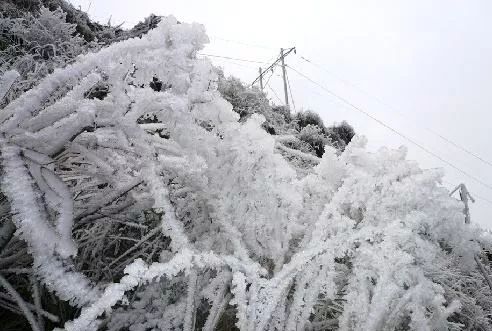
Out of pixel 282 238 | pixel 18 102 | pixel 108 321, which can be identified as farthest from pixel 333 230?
pixel 18 102

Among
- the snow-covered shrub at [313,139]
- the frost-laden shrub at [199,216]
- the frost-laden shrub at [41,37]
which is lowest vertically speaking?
the snow-covered shrub at [313,139]

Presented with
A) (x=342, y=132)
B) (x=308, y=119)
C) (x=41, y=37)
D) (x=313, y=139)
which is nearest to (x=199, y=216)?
(x=41, y=37)

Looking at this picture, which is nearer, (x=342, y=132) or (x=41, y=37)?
(x=41, y=37)

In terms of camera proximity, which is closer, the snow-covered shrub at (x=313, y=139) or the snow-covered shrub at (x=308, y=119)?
the snow-covered shrub at (x=313, y=139)

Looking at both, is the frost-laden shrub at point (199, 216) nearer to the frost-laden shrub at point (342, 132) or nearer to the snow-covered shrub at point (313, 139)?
the snow-covered shrub at point (313, 139)

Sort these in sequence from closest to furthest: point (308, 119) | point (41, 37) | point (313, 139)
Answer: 1. point (41, 37)
2. point (313, 139)
3. point (308, 119)

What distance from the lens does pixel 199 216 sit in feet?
2.10

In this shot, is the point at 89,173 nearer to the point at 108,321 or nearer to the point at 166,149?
the point at 166,149

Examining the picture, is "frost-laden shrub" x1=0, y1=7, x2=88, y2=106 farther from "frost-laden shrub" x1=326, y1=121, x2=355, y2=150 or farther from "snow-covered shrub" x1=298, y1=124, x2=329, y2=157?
"frost-laden shrub" x1=326, y1=121, x2=355, y2=150

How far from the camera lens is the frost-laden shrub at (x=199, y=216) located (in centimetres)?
47

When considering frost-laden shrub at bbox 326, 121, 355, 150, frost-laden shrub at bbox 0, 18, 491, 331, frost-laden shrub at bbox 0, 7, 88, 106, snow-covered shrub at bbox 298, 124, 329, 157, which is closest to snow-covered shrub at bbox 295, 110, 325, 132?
frost-laden shrub at bbox 326, 121, 355, 150

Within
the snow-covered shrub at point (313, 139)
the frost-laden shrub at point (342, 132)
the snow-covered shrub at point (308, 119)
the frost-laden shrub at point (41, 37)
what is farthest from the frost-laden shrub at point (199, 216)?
the frost-laden shrub at point (342, 132)

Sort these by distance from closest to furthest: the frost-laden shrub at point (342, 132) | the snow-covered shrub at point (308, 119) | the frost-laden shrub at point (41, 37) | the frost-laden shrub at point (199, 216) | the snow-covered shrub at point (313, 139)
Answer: the frost-laden shrub at point (199, 216), the frost-laden shrub at point (41, 37), the snow-covered shrub at point (313, 139), the snow-covered shrub at point (308, 119), the frost-laden shrub at point (342, 132)

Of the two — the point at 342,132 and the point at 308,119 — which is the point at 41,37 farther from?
the point at 342,132
